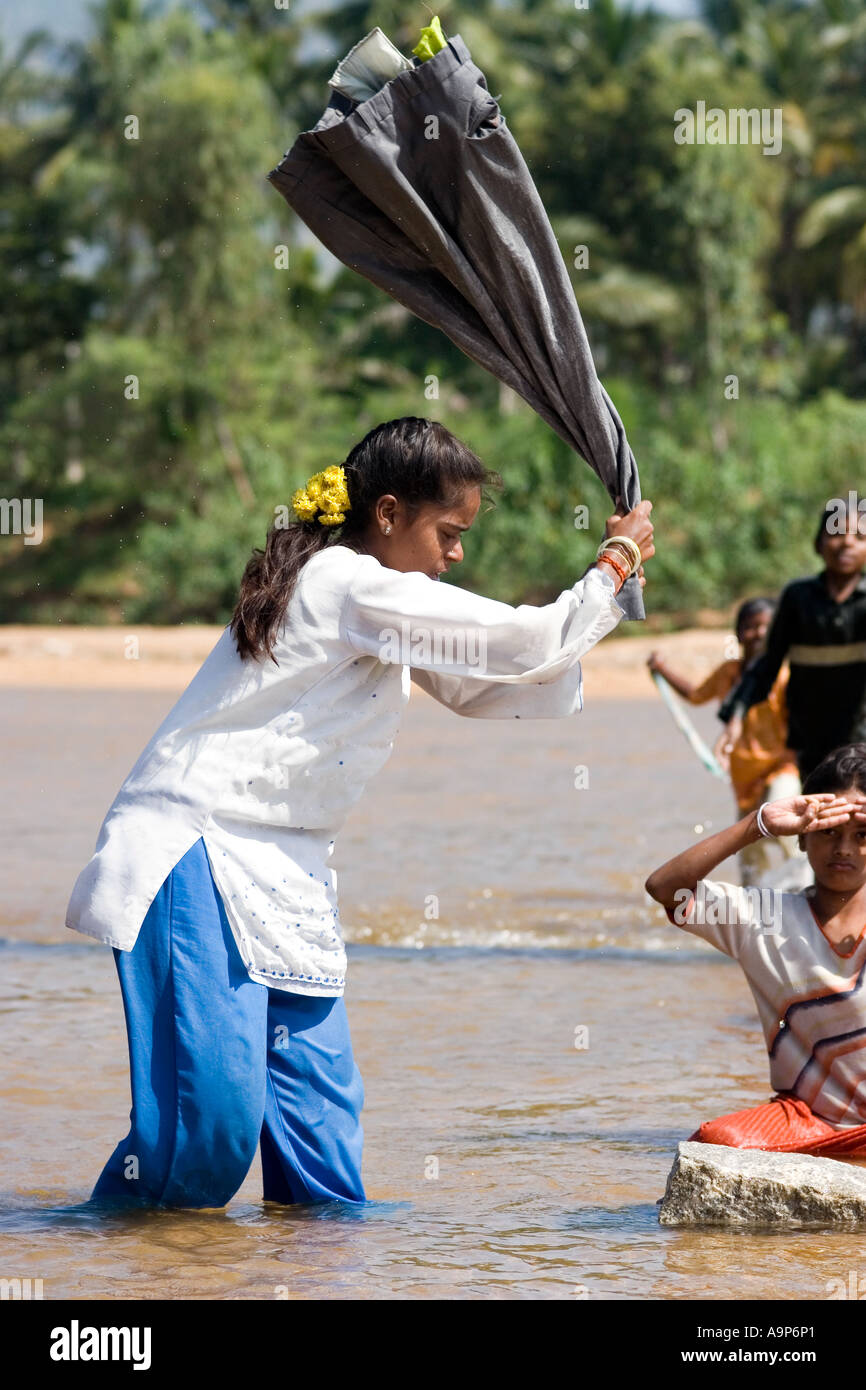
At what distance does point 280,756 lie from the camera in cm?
360

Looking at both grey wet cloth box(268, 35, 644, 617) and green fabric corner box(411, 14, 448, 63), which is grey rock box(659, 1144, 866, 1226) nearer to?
grey wet cloth box(268, 35, 644, 617)

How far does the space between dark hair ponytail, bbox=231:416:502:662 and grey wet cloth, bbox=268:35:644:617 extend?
0.73ft

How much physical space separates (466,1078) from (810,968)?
1.74 m

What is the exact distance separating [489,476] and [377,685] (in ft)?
1.60

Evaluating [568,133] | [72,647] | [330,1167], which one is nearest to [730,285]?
[568,133]

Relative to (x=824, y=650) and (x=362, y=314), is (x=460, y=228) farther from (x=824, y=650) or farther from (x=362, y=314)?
→ (x=362, y=314)

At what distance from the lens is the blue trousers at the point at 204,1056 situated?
11.9 feet

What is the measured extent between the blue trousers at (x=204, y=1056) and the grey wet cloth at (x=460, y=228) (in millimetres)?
1031

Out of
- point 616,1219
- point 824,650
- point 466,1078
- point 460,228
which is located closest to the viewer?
point 460,228

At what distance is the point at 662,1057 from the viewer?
19.6 ft

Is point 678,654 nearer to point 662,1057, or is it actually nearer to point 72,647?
point 72,647

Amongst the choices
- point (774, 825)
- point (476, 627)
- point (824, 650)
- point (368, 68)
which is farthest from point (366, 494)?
point (824, 650)

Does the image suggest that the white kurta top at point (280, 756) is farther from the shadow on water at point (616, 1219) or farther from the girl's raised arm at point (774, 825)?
the shadow on water at point (616, 1219)

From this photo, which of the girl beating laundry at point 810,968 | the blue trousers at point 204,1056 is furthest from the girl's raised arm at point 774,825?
the blue trousers at point 204,1056
